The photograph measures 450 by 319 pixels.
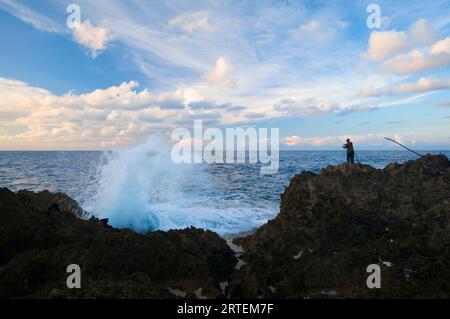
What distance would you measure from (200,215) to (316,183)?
9.52 metres

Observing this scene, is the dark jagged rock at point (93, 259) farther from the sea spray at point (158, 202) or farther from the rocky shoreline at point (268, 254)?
the sea spray at point (158, 202)

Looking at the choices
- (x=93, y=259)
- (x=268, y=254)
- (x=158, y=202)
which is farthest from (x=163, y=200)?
(x=93, y=259)

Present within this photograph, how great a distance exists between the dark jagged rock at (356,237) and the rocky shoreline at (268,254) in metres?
0.02

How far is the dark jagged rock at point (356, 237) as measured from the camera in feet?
21.2

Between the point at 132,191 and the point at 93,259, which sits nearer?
the point at 93,259

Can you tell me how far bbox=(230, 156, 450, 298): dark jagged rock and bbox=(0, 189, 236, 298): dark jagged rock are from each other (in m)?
0.93

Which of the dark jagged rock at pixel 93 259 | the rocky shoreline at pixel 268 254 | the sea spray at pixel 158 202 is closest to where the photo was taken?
the dark jagged rock at pixel 93 259

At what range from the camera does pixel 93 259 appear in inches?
257

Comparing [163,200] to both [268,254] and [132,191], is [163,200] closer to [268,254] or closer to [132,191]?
[132,191]

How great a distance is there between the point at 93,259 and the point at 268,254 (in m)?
3.68

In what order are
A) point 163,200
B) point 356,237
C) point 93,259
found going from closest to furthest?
point 93,259
point 356,237
point 163,200

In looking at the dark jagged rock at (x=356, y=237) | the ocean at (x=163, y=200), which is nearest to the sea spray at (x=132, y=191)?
the ocean at (x=163, y=200)
